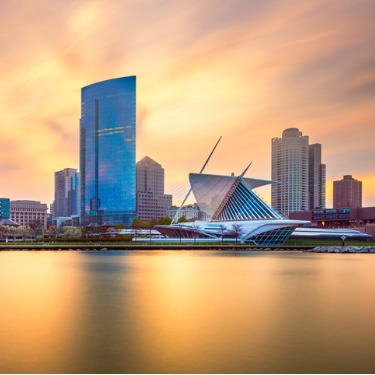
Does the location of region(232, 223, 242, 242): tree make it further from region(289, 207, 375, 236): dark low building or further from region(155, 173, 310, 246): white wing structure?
region(289, 207, 375, 236): dark low building

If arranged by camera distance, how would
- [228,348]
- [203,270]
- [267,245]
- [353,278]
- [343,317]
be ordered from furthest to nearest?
1. [267,245]
2. [203,270]
3. [353,278]
4. [343,317]
5. [228,348]

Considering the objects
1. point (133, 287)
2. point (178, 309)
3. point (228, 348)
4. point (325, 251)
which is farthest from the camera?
point (325, 251)

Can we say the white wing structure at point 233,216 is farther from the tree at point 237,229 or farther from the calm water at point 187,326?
the calm water at point 187,326

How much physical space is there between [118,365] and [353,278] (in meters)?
29.8

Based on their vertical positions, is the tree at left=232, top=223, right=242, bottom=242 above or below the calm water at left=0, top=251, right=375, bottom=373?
below

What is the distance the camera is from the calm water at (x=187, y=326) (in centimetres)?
1386

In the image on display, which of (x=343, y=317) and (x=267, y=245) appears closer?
(x=343, y=317)

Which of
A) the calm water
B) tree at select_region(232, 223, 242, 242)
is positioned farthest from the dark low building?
the calm water

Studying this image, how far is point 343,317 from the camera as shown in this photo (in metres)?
21.2

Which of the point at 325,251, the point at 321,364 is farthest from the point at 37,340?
the point at 325,251

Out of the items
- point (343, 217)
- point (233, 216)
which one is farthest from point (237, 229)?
point (343, 217)

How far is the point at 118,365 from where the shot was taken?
13.5m

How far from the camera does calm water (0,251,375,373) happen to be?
45.5ft

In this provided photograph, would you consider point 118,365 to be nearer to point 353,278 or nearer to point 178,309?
point 178,309
